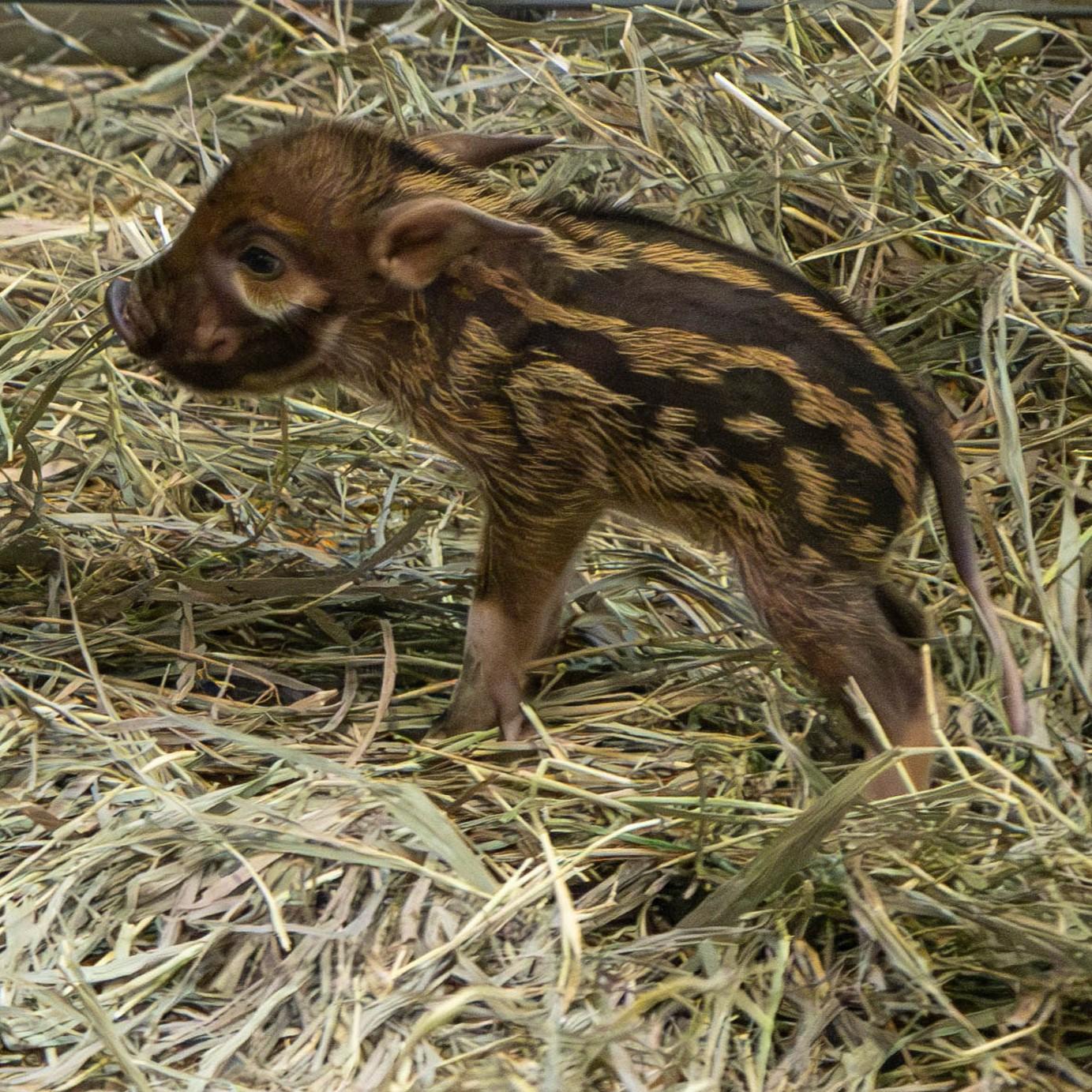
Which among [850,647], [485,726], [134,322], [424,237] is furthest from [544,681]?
[134,322]

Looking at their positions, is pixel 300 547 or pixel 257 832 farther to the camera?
pixel 300 547

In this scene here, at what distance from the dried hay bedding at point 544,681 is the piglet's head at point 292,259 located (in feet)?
1.60

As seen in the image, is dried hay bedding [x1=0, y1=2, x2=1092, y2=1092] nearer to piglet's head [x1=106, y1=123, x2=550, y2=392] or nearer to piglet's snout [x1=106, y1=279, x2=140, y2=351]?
piglet's snout [x1=106, y1=279, x2=140, y2=351]

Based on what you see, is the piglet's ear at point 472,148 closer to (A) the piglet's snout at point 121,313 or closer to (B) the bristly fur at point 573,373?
(B) the bristly fur at point 573,373

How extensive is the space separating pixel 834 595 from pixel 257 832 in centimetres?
112

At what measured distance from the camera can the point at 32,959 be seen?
2.45 meters

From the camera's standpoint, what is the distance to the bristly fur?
2783 millimetres

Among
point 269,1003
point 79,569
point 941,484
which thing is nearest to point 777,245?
point 941,484

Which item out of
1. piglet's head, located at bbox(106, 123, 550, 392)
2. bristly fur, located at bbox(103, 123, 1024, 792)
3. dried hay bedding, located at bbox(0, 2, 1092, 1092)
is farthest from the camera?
piglet's head, located at bbox(106, 123, 550, 392)

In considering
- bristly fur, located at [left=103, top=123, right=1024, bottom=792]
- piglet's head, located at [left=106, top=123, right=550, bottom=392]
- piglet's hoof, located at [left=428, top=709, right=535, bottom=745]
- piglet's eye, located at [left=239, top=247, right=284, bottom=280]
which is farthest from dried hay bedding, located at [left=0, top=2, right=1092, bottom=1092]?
piglet's eye, located at [left=239, top=247, right=284, bottom=280]

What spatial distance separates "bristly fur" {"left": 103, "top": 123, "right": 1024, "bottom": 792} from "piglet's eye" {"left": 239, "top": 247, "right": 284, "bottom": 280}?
0.02m

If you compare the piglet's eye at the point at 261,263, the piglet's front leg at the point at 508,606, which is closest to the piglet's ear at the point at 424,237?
the piglet's eye at the point at 261,263

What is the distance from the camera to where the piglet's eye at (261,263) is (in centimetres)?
297

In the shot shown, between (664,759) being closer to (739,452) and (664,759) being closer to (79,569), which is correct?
(739,452)
